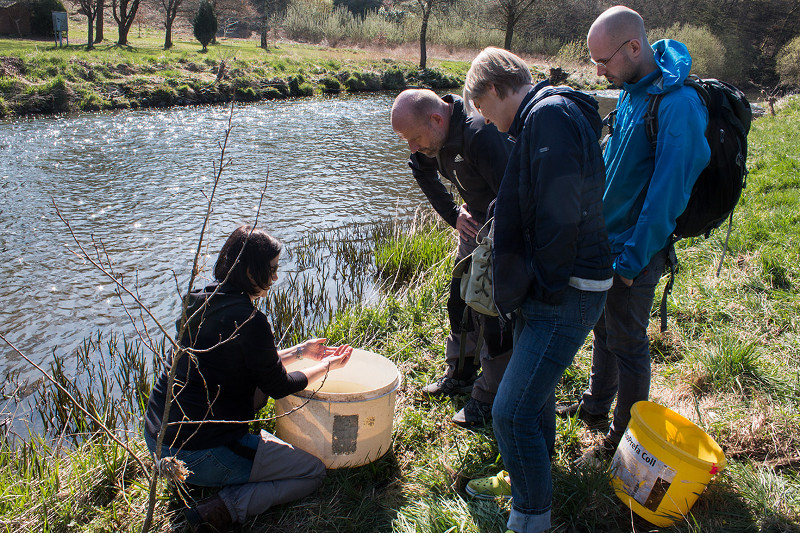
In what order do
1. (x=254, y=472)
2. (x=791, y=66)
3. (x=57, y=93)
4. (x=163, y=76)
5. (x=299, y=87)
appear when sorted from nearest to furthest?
(x=254, y=472) < (x=57, y=93) < (x=163, y=76) < (x=299, y=87) < (x=791, y=66)

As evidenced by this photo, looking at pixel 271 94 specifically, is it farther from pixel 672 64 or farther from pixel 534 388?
pixel 534 388

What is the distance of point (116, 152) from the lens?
11.3 metres

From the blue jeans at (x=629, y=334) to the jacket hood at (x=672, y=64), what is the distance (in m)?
0.70

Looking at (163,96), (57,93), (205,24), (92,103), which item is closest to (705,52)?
(205,24)

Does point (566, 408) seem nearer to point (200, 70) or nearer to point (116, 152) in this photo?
point (116, 152)

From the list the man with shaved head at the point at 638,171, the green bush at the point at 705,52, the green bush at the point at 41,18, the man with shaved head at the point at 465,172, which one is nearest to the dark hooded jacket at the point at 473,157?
the man with shaved head at the point at 465,172

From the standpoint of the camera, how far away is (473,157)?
2.92 m

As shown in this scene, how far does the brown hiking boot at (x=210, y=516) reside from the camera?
2371 mm

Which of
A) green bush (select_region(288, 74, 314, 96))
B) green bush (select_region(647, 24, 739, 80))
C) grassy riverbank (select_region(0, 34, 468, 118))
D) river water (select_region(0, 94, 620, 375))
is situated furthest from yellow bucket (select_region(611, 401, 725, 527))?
green bush (select_region(647, 24, 739, 80))

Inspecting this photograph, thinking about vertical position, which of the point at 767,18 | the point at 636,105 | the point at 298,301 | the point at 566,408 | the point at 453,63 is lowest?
the point at 298,301

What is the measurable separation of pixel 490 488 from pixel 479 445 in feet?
1.23

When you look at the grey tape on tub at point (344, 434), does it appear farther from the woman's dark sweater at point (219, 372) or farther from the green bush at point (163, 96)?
the green bush at point (163, 96)

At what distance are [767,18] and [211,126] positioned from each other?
133 ft

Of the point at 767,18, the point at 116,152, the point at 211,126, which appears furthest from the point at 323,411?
the point at 767,18
